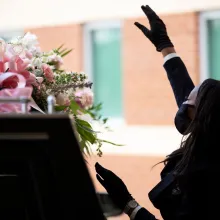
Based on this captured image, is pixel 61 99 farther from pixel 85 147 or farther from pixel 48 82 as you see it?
pixel 85 147

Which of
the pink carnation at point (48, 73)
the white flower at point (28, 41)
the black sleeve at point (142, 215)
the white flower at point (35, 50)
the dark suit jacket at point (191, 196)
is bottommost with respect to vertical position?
the black sleeve at point (142, 215)

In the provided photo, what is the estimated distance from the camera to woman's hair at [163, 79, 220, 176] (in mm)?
1816

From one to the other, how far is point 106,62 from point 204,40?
111 cm

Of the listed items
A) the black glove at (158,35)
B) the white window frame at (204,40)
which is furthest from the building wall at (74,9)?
the black glove at (158,35)

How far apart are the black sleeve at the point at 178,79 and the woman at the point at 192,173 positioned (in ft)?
1.25

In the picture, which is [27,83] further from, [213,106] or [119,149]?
[119,149]

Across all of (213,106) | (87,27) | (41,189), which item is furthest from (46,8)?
(41,189)

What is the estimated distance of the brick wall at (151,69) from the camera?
532cm

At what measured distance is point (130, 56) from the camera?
5.71 meters

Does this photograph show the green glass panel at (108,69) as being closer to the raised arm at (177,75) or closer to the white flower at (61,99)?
the raised arm at (177,75)

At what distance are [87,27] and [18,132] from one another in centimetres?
512

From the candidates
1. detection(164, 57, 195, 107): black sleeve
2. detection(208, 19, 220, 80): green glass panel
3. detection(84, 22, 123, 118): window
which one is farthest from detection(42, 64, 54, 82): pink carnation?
detection(84, 22, 123, 118): window

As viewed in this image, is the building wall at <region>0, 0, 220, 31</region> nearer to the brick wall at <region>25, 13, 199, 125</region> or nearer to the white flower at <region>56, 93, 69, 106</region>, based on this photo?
the brick wall at <region>25, 13, 199, 125</region>

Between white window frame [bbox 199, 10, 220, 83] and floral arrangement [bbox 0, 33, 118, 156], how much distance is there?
134 inches
